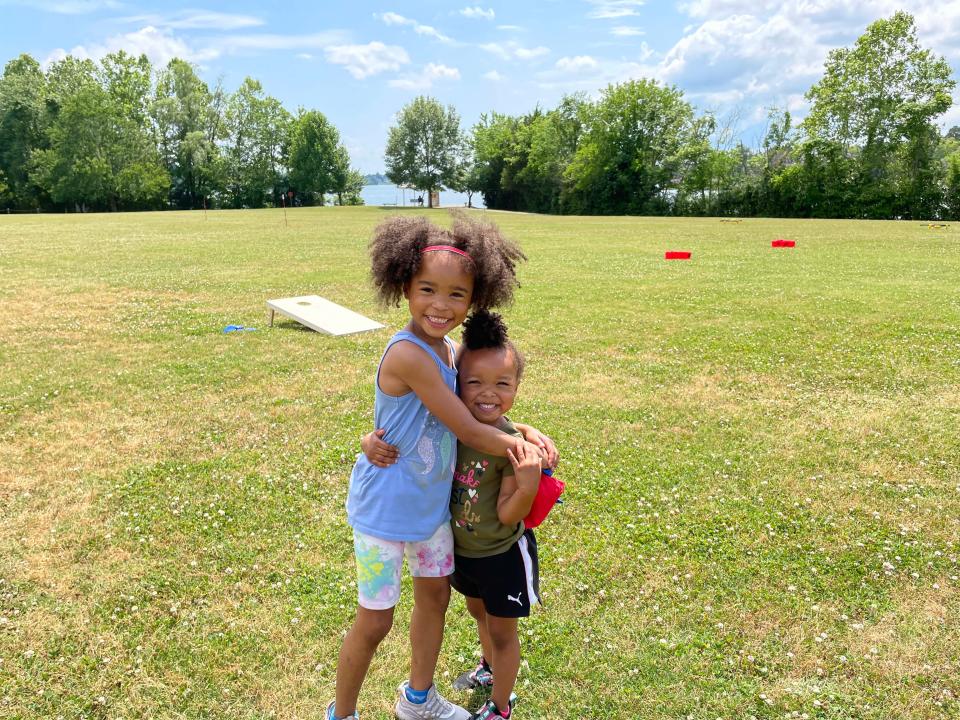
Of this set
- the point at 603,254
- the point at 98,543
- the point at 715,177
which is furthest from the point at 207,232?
the point at 715,177

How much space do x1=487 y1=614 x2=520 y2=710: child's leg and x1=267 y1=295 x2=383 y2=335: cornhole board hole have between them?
8.06 meters

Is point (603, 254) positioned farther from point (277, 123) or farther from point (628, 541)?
point (277, 123)

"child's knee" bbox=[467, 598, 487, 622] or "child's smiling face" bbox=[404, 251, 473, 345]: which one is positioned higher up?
"child's smiling face" bbox=[404, 251, 473, 345]

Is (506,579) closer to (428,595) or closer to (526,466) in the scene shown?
(428,595)

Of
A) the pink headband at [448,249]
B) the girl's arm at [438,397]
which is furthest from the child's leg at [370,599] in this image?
the pink headband at [448,249]

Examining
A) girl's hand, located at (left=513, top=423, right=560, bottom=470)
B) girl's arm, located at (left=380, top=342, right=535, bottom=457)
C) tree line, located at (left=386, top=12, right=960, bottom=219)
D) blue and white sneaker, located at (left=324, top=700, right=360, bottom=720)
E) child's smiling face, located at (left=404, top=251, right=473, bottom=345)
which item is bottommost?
blue and white sneaker, located at (left=324, top=700, right=360, bottom=720)

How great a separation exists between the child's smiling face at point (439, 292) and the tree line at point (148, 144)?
64944mm

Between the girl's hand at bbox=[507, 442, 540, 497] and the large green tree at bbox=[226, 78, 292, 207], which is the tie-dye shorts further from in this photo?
the large green tree at bbox=[226, 78, 292, 207]

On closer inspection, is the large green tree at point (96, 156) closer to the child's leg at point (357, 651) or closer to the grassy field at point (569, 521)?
the grassy field at point (569, 521)

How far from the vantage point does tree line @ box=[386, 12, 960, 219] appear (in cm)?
4806

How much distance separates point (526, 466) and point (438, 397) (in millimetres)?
409

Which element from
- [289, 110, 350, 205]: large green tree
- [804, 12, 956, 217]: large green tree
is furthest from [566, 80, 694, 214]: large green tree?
[289, 110, 350, 205]: large green tree

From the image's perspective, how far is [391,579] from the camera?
256 centimetres

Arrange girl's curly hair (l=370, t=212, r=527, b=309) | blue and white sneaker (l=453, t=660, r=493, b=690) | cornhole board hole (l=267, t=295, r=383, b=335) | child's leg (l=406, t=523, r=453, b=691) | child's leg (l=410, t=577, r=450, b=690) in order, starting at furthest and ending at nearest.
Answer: cornhole board hole (l=267, t=295, r=383, b=335) < blue and white sneaker (l=453, t=660, r=493, b=690) < child's leg (l=410, t=577, r=450, b=690) < child's leg (l=406, t=523, r=453, b=691) < girl's curly hair (l=370, t=212, r=527, b=309)
